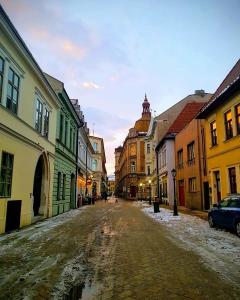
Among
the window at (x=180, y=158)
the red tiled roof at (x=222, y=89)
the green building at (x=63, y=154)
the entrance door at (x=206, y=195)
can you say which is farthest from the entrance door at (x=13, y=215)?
the window at (x=180, y=158)

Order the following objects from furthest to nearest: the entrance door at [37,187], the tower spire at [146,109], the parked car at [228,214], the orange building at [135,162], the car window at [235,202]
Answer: the tower spire at [146,109]
the orange building at [135,162]
the entrance door at [37,187]
the car window at [235,202]
the parked car at [228,214]

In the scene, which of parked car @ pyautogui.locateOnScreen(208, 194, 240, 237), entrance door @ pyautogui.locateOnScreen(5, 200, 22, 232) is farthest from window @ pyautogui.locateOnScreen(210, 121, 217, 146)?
entrance door @ pyautogui.locateOnScreen(5, 200, 22, 232)

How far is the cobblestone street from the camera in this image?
452 cm

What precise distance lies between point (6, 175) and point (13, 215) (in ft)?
5.78

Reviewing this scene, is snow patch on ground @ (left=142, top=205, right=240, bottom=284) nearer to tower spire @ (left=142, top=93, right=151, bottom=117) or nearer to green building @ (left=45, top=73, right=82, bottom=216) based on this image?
green building @ (left=45, top=73, right=82, bottom=216)

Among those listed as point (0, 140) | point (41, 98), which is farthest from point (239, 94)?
point (0, 140)

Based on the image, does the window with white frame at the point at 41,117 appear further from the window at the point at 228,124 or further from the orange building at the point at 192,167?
the orange building at the point at 192,167

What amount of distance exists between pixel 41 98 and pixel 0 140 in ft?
19.9

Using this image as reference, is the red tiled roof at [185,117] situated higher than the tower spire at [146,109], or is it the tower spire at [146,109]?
the tower spire at [146,109]

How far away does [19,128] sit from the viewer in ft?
39.6

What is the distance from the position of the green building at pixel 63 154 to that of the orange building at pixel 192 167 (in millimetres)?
10949

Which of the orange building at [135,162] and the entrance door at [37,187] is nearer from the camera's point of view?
the entrance door at [37,187]

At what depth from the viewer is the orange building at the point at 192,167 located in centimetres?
2296

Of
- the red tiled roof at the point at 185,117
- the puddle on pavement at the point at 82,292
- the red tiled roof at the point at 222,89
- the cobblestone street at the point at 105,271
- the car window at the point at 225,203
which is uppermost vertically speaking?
the red tiled roof at the point at 185,117
